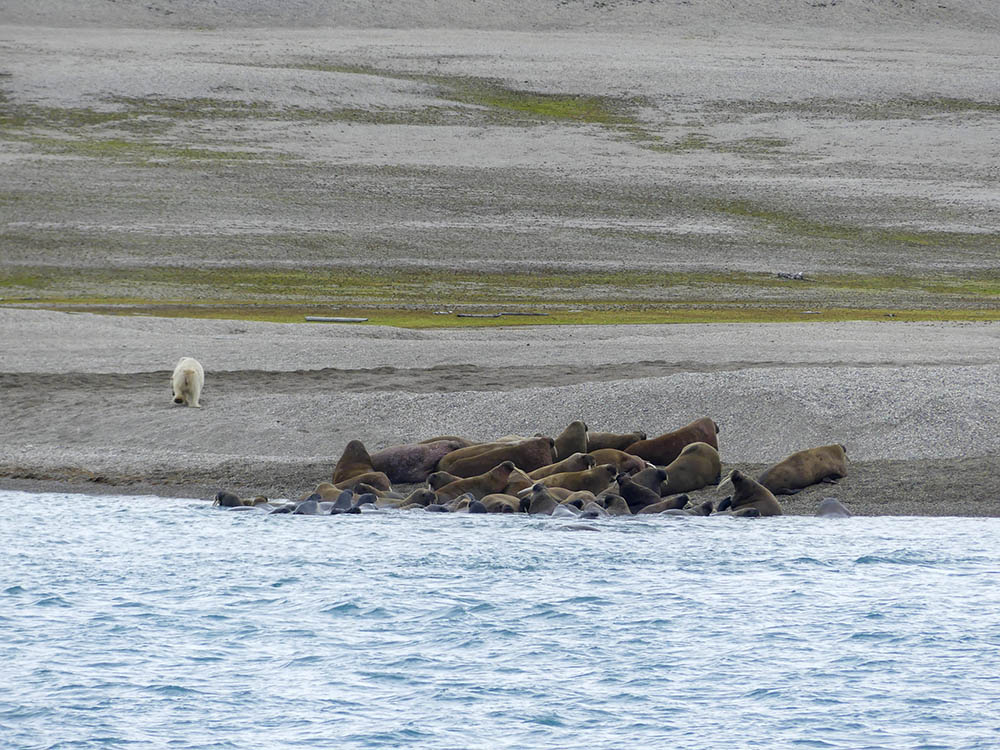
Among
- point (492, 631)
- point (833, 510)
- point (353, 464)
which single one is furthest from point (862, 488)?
point (492, 631)

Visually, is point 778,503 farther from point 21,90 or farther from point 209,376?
point 21,90

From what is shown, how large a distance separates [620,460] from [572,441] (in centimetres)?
94

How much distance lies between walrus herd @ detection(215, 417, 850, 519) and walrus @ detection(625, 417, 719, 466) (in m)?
0.02

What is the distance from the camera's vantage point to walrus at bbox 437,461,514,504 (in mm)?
20078

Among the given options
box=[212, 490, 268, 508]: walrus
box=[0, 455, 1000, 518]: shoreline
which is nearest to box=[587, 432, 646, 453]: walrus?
box=[0, 455, 1000, 518]: shoreline

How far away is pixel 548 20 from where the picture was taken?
142m

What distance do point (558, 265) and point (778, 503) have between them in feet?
148

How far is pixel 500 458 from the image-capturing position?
21109mm

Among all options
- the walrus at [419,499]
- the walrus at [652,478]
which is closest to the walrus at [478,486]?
the walrus at [419,499]

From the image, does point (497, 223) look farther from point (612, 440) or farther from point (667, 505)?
point (667, 505)

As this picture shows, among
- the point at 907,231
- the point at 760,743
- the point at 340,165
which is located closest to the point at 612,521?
the point at 760,743

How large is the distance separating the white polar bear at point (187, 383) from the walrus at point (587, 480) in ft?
28.0

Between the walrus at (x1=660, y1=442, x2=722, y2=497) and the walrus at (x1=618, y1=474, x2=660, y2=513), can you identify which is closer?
the walrus at (x1=618, y1=474, x2=660, y2=513)

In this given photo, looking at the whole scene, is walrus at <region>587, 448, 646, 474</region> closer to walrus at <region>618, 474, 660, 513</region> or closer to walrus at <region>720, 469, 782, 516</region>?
walrus at <region>618, 474, 660, 513</region>
